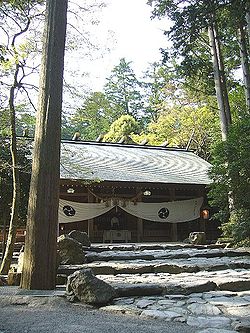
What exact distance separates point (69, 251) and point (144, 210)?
800cm

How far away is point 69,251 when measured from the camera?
674 centimetres

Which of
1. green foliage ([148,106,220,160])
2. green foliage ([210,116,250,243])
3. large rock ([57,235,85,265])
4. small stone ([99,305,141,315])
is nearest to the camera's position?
small stone ([99,305,141,315])

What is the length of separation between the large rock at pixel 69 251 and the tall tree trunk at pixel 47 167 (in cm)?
184

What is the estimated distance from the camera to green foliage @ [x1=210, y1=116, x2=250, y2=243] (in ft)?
30.1

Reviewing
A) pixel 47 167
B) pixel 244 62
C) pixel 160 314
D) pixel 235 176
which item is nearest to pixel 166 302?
pixel 160 314

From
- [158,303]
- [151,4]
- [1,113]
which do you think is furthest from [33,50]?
[151,4]

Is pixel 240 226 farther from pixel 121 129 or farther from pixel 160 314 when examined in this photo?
pixel 121 129

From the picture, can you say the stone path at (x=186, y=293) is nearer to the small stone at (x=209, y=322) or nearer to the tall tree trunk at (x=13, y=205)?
the small stone at (x=209, y=322)

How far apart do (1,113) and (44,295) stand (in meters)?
4.24

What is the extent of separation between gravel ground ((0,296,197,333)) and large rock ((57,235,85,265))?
7.82 ft

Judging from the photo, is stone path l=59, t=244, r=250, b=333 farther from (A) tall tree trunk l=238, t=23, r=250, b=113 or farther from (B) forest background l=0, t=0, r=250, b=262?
(A) tall tree trunk l=238, t=23, r=250, b=113

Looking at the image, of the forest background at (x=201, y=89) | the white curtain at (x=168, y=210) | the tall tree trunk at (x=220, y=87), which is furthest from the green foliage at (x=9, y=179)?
the tall tree trunk at (x=220, y=87)

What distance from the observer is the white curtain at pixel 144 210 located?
44.6 feet

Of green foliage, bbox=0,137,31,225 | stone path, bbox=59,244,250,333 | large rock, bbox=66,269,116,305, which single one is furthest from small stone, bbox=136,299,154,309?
green foliage, bbox=0,137,31,225
